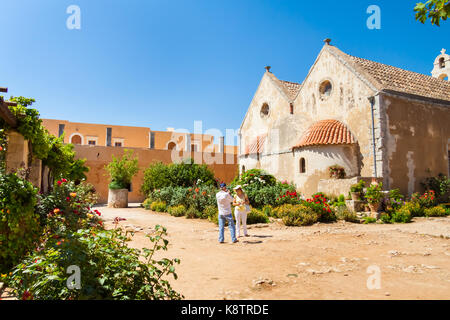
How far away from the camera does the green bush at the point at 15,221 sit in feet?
15.0

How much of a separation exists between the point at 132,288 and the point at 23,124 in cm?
656

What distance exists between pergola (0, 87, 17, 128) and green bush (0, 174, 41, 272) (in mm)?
2118

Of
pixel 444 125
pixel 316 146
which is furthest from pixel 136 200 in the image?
pixel 444 125

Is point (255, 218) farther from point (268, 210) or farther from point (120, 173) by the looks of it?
point (120, 173)

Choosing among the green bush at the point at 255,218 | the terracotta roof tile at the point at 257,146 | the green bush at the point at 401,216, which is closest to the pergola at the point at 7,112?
the green bush at the point at 255,218

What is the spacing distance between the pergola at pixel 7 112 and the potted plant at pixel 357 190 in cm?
1243

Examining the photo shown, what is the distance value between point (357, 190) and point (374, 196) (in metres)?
0.73

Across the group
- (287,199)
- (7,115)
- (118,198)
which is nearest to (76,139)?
(118,198)

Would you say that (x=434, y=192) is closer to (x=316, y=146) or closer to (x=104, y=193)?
(x=316, y=146)

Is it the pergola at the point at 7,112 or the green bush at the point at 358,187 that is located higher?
the pergola at the point at 7,112

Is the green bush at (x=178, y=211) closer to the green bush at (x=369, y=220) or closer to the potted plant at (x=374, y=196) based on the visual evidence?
the green bush at (x=369, y=220)

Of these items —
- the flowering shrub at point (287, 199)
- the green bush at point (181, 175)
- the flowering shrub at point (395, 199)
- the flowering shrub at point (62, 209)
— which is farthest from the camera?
the green bush at point (181, 175)

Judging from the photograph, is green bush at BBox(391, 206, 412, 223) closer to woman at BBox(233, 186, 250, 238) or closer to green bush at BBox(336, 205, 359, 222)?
green bush at BBox(336, 205, 359, 222)

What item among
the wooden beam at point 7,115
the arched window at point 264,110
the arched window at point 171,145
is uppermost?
the arched window at point 264,110
